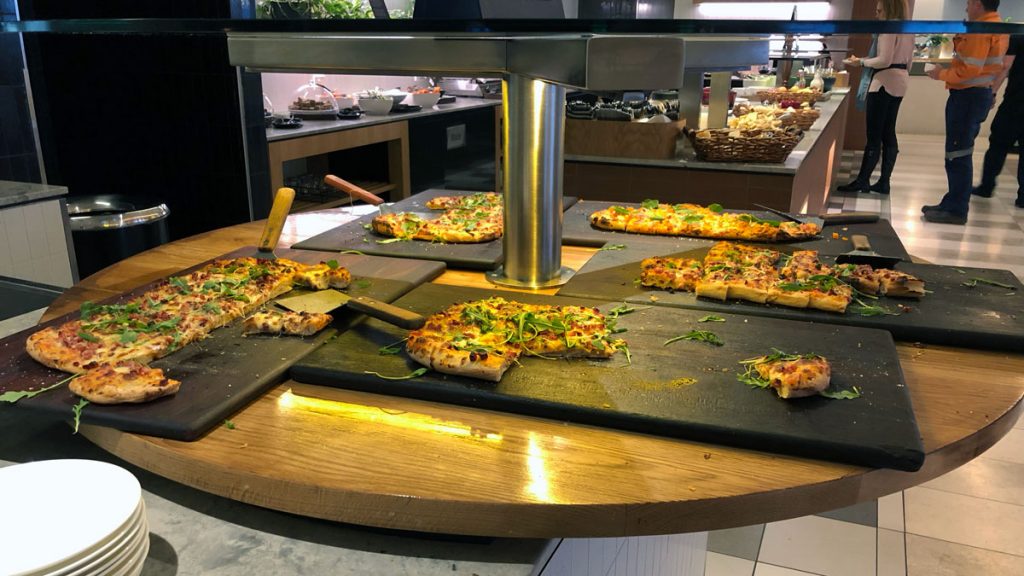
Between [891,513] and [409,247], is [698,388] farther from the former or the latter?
[891,513]

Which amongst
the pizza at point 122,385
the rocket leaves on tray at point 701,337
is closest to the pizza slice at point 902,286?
the rocket leaves on tray at point 701,337

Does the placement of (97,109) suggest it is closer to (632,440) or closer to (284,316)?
(284,316)

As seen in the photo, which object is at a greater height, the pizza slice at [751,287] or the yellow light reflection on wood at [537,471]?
the pizza slice at [751,287]

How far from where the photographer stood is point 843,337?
55.8 inches

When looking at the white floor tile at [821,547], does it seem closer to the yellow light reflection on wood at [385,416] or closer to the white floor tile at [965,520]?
the white floor tile at [965,520]

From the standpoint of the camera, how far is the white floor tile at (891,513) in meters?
2.61

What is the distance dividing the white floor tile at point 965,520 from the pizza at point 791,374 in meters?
1.71

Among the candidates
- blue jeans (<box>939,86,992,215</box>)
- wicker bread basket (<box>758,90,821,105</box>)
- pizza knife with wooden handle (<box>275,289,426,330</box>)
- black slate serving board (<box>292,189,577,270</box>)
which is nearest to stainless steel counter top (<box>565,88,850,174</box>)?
wicker bread basket (<box>758,90,821,105</box>)

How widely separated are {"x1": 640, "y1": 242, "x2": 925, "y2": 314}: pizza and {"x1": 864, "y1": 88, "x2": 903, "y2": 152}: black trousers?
21.4 ft

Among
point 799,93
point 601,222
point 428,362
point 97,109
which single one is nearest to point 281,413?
point 428,362

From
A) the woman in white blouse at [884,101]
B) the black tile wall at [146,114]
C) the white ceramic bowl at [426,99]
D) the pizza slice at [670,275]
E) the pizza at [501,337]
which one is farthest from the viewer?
the woman in white blouse at [884,101]

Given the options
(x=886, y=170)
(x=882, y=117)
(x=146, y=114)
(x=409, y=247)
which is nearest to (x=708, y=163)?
(x=409, y=247)

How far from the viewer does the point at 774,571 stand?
7.91 ft

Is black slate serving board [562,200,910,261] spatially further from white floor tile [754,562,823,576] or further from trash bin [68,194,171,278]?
trash bin [68,194,171,278]
